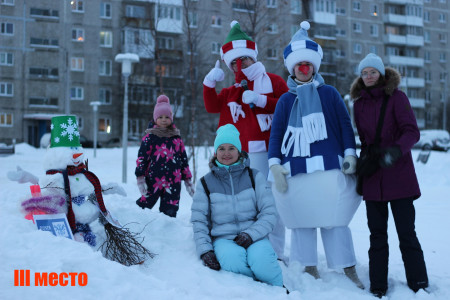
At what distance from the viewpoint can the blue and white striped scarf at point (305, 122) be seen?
12.3 feet

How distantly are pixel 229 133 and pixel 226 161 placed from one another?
0.24 metres

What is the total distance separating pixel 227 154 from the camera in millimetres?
3783

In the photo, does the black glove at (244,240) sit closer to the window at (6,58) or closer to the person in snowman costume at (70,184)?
the person in snowman costume at (70,184)

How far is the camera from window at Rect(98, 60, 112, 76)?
1405 inches

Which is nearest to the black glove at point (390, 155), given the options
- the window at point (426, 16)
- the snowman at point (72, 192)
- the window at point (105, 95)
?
the snowman at point (72, 192)

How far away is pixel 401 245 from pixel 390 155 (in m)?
0.78

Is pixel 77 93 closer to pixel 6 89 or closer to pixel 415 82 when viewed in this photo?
pixel 6 89

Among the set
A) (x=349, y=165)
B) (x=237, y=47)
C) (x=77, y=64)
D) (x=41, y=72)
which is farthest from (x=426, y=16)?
(x=349, y=165)

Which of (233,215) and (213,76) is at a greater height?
(213,76)

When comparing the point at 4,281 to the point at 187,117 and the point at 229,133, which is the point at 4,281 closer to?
the point at 229,133

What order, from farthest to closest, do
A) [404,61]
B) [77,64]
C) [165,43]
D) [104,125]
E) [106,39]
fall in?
[404,61], [104,125], [165,43], [106,39], [77,64]

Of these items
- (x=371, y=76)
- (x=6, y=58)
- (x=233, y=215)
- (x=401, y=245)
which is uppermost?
(x=6, y=58)

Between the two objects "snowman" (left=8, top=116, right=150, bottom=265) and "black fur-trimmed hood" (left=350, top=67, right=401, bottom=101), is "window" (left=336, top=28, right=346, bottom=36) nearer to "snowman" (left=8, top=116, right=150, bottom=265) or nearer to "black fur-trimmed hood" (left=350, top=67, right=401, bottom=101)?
"black fur-trimmed hood" (left=350, top=67, right=401, bottom=101)

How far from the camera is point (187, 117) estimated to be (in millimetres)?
34531
